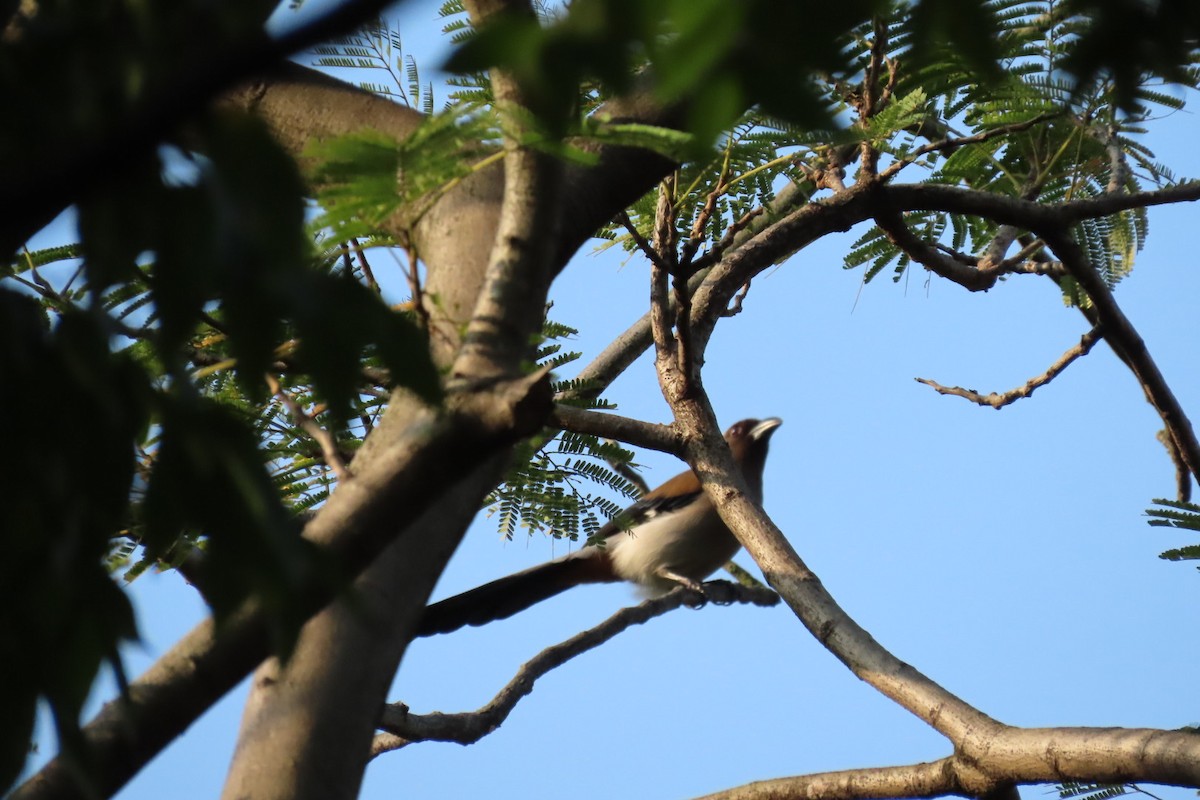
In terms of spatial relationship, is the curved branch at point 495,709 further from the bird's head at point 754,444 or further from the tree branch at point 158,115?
the bird's head at point 754,444

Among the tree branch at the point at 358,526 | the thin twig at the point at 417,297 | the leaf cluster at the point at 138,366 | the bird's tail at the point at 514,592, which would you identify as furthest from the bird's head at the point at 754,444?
the leaf cluster at the point at 138,366

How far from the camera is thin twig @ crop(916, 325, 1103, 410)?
4844 millimetres

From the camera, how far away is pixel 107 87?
1069mm

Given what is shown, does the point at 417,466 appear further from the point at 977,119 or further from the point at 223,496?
the point at 977,119

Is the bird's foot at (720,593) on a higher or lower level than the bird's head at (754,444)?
lower

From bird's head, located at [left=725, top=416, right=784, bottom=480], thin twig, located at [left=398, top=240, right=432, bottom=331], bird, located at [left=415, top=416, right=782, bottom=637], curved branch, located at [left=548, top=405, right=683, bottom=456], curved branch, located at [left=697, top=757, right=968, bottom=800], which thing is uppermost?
bird's head, located at [left=725, top=416, right=784, bottom=480]

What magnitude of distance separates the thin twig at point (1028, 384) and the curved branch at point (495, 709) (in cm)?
165

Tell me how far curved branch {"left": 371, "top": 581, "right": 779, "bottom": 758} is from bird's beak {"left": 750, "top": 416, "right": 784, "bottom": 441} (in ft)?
12.0

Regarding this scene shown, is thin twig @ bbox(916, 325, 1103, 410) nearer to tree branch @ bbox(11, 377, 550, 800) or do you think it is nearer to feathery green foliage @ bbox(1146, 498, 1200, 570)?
feathery green foliage @ bbox(1146, 498, 1200, 570)

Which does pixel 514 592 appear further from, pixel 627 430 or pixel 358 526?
pixel 358 526

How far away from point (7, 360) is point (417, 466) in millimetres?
611

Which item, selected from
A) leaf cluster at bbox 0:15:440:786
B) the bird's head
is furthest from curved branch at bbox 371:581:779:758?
the bird's head

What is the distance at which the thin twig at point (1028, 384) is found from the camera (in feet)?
15.9

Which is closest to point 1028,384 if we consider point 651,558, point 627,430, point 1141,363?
point 1141,363
